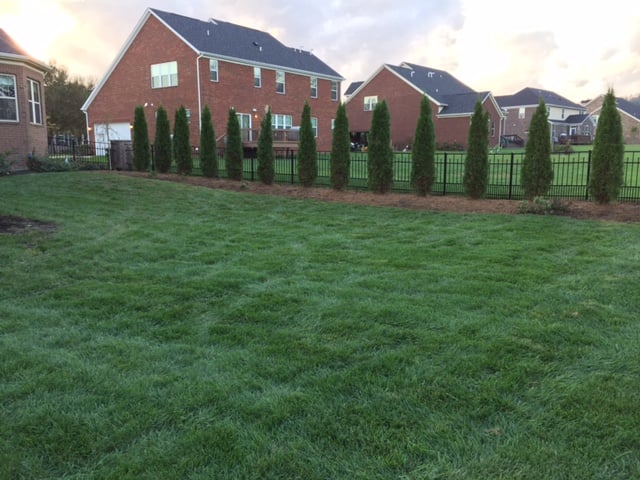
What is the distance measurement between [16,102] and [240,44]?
17.0 m

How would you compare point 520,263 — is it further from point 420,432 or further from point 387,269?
→ point 420,432

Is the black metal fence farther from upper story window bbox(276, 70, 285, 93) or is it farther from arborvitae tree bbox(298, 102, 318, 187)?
upper story window bbox(276, 70, 285, 93)

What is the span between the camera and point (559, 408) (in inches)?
112

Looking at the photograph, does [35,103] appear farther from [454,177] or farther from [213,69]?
[454,177]

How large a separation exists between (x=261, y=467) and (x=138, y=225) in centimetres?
655

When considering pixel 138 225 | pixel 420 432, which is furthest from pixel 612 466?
pixel 138 225

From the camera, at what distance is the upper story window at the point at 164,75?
29.1 meters

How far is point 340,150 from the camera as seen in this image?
12.5 meters

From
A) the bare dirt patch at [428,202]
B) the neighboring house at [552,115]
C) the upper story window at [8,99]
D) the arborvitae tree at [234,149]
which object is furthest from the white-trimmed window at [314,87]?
the neighboring house at [552,115]

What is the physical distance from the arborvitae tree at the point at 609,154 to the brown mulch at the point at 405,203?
303mm

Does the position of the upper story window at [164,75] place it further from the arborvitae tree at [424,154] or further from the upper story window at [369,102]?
the arborvitae tree at [424,154]

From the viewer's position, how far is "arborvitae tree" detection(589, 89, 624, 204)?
9688mm

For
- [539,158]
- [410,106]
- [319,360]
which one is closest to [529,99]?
[410,106]

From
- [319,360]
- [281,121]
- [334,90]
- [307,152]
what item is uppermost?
[334,90]
